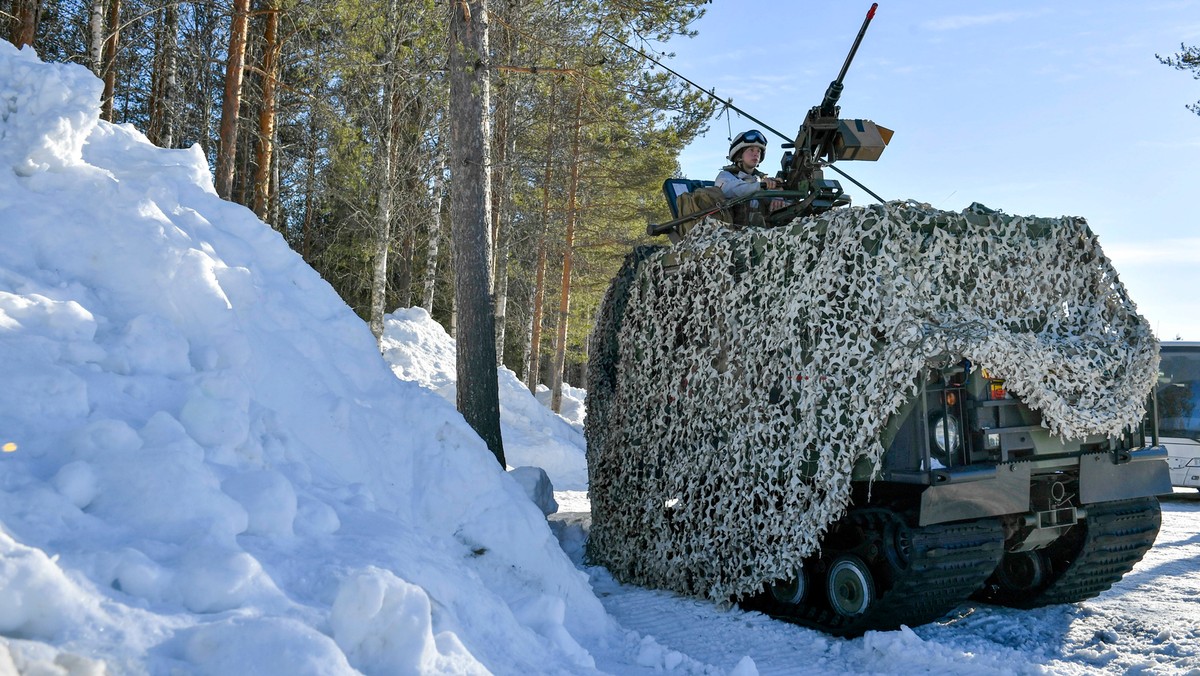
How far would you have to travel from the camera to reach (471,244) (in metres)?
8.36

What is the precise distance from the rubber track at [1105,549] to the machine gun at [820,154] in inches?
113

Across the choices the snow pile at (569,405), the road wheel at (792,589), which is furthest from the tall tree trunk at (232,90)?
the snow pile at (569,405)

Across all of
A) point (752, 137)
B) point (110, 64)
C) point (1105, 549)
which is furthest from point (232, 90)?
point (1105, 549)

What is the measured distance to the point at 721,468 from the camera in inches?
258

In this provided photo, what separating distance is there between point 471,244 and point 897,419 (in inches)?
173

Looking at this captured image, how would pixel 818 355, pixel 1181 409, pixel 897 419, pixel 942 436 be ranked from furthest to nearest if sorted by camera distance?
1. pixel 1181 409
2. pixel 818 355
3. pixel 942 436
4. pixel 897 419

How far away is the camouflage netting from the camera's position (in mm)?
5480

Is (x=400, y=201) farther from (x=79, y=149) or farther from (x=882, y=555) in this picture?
(x=882, y=555)

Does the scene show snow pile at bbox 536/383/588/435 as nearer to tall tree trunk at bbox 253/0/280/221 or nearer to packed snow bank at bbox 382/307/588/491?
packed snow bank at bbox 382/307/588/491

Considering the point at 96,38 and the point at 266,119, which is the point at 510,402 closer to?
the point at 266,119

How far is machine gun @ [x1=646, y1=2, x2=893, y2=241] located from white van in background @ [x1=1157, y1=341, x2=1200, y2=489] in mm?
9962

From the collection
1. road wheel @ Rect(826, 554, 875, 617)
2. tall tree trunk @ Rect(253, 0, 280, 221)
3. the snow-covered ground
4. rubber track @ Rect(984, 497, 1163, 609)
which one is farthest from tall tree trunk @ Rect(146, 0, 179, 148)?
rubber track @ Rect(984, 497, 1163, 609)

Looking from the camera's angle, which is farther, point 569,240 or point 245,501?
point 569,240

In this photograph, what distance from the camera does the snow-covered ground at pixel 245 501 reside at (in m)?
3.24
